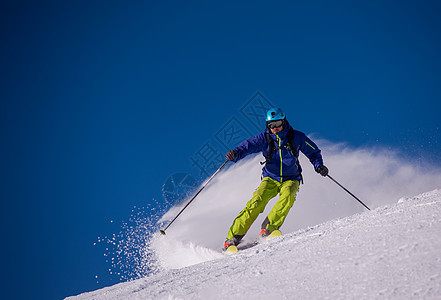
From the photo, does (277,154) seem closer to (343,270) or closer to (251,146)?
(251,146)

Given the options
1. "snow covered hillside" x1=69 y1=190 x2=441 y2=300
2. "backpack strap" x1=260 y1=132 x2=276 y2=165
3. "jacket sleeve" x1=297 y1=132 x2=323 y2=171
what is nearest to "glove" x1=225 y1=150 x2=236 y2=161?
"backpack strap" x1=260 y1=132 x2=276 y2=165

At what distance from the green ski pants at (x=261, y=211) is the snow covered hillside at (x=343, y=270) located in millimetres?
2073

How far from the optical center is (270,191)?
563 cm

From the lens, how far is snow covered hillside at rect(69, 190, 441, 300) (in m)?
1.68

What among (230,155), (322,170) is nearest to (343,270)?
(230,155)

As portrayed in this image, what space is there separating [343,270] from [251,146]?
3.82 m

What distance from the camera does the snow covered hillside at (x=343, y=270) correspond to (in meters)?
1.68

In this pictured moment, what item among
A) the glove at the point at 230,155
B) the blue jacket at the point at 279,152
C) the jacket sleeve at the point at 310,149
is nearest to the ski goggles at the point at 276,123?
the blue jacket at the point at 279,152

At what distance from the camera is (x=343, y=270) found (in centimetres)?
198

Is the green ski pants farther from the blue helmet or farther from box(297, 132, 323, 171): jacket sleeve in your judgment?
the blue helmet

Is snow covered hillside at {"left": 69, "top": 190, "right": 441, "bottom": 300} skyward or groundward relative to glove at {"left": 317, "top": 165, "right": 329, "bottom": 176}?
groundward

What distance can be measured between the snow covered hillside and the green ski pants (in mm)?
2073

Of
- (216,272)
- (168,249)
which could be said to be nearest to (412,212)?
(216,272)

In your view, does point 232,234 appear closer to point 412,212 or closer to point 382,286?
point 412,212
